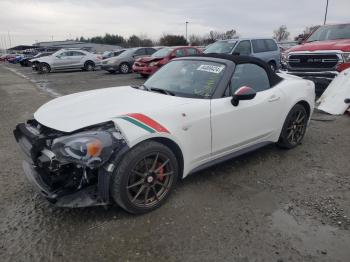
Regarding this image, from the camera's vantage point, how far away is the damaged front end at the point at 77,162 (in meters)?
2.77

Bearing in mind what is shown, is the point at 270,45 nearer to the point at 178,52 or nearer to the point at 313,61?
the point at 178,52

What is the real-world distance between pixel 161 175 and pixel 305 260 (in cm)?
149

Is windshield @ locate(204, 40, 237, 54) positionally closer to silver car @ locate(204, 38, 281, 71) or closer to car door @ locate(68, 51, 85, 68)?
silver car @ locate(204, 38, 281, 71)

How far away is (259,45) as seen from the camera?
1269cm

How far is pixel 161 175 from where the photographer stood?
10.8 ft

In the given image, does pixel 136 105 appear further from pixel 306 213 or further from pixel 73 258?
pixel 306 213

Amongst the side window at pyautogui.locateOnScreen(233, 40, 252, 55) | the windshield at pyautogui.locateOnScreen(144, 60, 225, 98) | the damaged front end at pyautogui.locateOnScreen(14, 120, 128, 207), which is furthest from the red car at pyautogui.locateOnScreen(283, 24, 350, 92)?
the damaged front end at pyautogui.locateOnScreen(14, 120, 128, 207)

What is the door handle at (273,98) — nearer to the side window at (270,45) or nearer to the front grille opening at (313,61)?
the front grille opening at (313,61)

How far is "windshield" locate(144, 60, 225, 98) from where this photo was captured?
3793 millimetres

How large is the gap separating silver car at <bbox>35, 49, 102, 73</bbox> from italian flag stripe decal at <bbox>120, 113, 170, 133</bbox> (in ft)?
68.1

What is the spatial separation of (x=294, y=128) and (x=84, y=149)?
11.0 ft

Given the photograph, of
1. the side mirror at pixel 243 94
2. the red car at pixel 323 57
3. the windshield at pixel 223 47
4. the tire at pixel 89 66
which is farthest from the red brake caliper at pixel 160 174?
the tire at pixel 89 66

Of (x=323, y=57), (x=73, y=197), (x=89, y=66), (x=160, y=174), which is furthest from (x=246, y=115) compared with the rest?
(x=89, y=66)

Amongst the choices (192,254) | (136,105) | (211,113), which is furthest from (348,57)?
(192,254)
